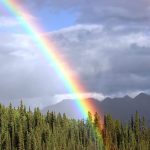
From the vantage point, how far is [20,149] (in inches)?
7692

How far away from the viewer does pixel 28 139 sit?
19800 cm

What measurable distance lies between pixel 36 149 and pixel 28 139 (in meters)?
5.11

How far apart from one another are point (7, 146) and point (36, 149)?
11.8 meters

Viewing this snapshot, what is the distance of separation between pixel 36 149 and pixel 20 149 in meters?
6.39

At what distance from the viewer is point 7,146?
19838 centimetres

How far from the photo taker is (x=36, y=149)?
197 meters

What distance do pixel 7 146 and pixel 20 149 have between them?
6.32 meters

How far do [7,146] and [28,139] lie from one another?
29.1 ft
